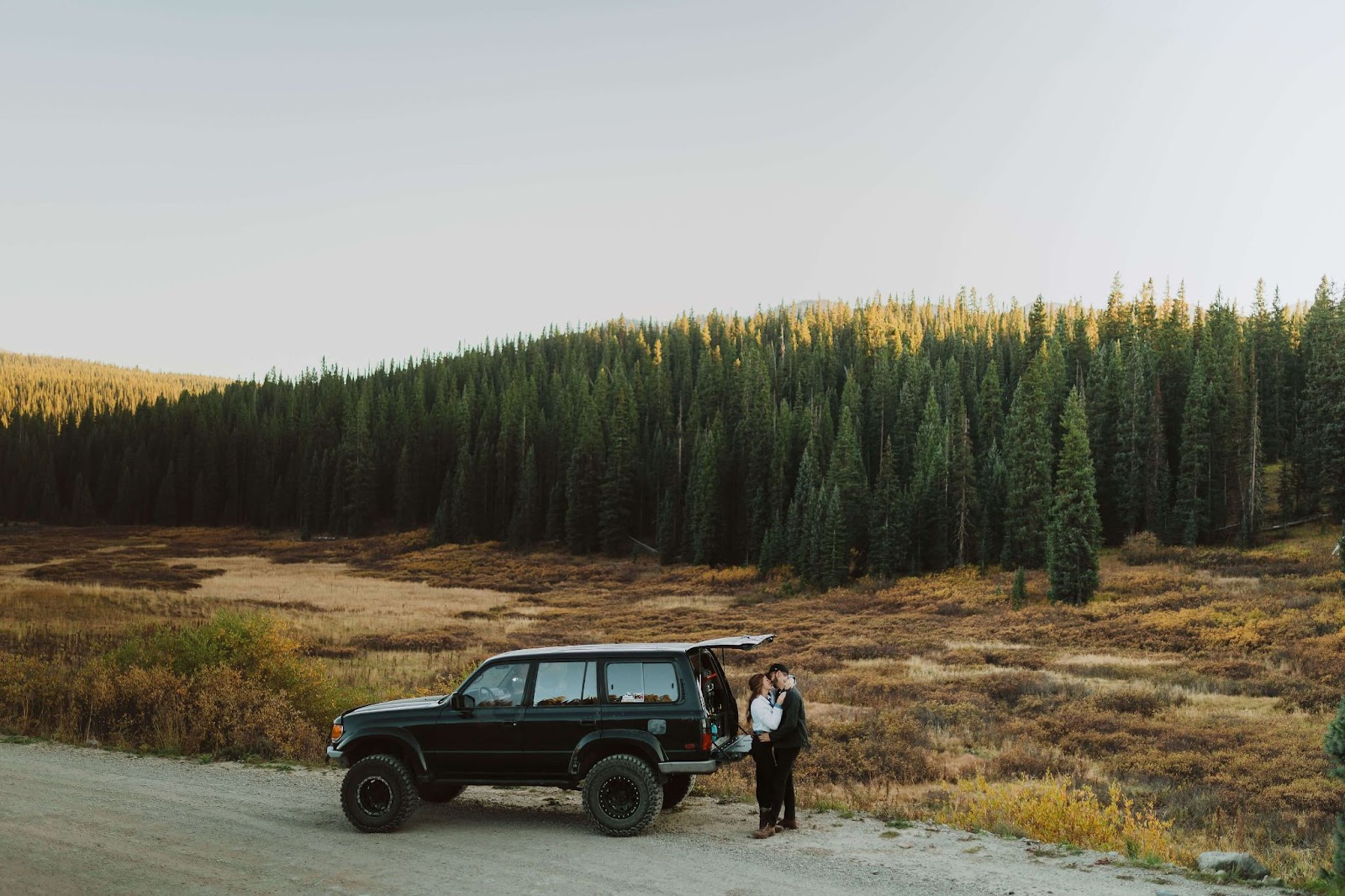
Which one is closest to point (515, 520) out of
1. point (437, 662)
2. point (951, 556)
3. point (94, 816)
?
point (951, 556)

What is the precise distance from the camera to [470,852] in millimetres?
11047

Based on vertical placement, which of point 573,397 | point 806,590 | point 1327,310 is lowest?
point 806,590

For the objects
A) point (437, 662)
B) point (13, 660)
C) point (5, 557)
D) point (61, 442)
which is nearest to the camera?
point (13, 660)

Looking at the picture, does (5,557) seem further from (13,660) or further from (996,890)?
(996,890)

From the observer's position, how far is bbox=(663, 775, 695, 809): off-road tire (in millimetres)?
13133

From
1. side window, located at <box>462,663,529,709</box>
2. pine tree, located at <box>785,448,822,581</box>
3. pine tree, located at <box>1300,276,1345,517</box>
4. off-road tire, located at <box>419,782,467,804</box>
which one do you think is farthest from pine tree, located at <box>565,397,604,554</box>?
side window, located at <box>462,663,529,709</box>

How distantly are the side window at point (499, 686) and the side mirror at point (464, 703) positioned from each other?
0.05 m

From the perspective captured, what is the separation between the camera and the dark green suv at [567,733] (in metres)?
11.7

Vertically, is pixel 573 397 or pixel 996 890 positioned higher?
pixel 573 397

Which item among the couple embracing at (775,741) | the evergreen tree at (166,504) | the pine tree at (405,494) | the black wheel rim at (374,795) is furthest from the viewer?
the evergreen tree at (166,504)

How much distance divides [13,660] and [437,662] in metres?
13.7

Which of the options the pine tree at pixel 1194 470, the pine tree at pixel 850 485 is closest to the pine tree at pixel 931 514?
the pine tree at pixel 850 485

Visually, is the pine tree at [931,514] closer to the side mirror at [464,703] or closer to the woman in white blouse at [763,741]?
the woman in white blouse at [763,741]

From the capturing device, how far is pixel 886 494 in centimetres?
7931
